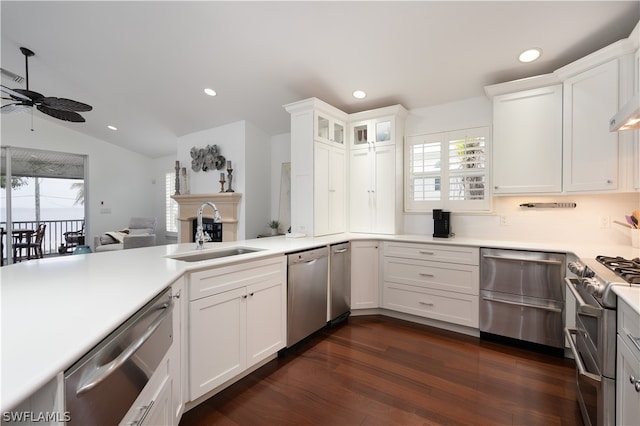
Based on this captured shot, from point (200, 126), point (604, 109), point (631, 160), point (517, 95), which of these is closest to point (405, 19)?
point (517, 95)

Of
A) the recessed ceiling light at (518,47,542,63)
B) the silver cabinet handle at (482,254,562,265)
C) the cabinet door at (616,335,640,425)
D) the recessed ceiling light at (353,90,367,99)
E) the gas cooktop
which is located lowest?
the cabinet door at (616,335,640,425)

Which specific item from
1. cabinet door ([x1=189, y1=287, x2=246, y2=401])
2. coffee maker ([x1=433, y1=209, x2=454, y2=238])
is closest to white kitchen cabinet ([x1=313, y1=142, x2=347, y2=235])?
coffee maker ([x1=433, y1=209, x2=454, y2=238])

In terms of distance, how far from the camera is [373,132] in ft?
12.1

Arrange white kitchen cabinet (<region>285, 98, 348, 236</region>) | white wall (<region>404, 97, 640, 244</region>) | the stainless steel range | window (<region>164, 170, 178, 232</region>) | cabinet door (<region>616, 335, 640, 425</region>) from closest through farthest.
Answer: cabinet door (<region>616, 335, 640, 425</region>) < the stainless steel range < white wall (<region>404, 97, 640, 244</region>) < white kitchen cabinet (<region>285, 98, 348, 236</region>) < window (<region>164, 170, 178, 232</region>)

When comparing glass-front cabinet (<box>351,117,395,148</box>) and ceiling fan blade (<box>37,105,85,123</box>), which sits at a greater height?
A: ceiling fan blade (<box>37,105,85,123</box>)

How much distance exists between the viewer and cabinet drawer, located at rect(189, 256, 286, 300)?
68.6 inches

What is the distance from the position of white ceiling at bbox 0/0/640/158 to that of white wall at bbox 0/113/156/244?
211 centimetres

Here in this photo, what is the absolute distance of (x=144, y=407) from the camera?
3.61 ft

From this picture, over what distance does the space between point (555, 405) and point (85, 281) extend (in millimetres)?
2769

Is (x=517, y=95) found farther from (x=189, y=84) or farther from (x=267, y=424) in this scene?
(x=189, y=84)

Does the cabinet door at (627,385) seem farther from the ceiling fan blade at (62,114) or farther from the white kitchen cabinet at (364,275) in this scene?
the ceiling fan blade at (62,114)

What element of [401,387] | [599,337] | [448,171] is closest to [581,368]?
[599,337]

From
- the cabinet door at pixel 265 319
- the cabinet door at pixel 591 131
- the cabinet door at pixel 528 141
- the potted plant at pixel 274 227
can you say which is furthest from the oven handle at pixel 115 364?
the potted plant at pixel 274 227

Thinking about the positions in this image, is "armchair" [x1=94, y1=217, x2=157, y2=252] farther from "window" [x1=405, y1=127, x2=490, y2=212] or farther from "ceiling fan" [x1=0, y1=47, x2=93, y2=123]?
"window" [x1=405, y1=127, x2=490, y2=212]
